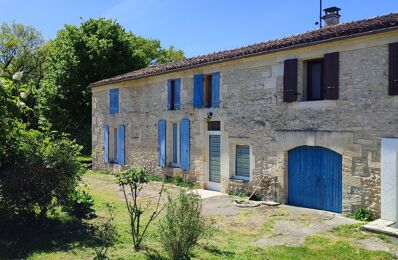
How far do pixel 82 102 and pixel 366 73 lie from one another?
18.3 m

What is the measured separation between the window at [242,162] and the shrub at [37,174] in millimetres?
5556

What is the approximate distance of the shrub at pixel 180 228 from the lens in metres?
5.45

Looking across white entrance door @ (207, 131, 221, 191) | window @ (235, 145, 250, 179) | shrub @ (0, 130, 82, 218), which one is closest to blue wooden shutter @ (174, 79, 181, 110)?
white entrance door @ (207, 131, 221, 191)

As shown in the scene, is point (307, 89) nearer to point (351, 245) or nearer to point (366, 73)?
point (366, 73)

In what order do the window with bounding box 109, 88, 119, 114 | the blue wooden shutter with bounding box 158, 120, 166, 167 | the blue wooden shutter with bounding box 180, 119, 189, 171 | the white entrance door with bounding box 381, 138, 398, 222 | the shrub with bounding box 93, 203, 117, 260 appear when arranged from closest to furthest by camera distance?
the shrub with bounding box 93, 203, 117, 260, the white entrance door with bounding box 381, 138, 398, 222, the blue wooden shutter with bounding box 180, 119, 189, 171, the blue wooden shutter with bounding box 158, 120, 166, 167, the window with bounding box 109, 88, 119, 114

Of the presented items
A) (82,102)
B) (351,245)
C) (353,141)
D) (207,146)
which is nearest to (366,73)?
(353,141)

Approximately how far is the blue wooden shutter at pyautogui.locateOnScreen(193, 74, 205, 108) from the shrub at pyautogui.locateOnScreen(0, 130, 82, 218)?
19.5 feet

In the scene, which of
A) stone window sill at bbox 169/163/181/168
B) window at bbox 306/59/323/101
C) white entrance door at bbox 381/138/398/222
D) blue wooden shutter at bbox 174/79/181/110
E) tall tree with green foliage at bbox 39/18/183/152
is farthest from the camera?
tall tree with green foliage at bbox 39/18/183/152

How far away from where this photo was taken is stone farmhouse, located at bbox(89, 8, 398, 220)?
8.32 m

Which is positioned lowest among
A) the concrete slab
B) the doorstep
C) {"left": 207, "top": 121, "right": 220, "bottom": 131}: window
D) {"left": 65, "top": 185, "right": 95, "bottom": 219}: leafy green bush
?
the concrete slab

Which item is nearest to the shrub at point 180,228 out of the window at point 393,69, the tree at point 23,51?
the window at point 393,69

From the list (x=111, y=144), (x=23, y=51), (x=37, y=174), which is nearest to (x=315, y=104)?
(x=37, y=174)

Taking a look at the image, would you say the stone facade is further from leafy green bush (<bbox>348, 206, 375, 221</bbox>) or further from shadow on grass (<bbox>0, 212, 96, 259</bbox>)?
shadow on grass (<bbox>0, 212, 96, 259</bbox>)

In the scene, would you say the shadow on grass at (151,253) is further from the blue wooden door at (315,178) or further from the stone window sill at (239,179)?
the stone window sill at (239,179)
